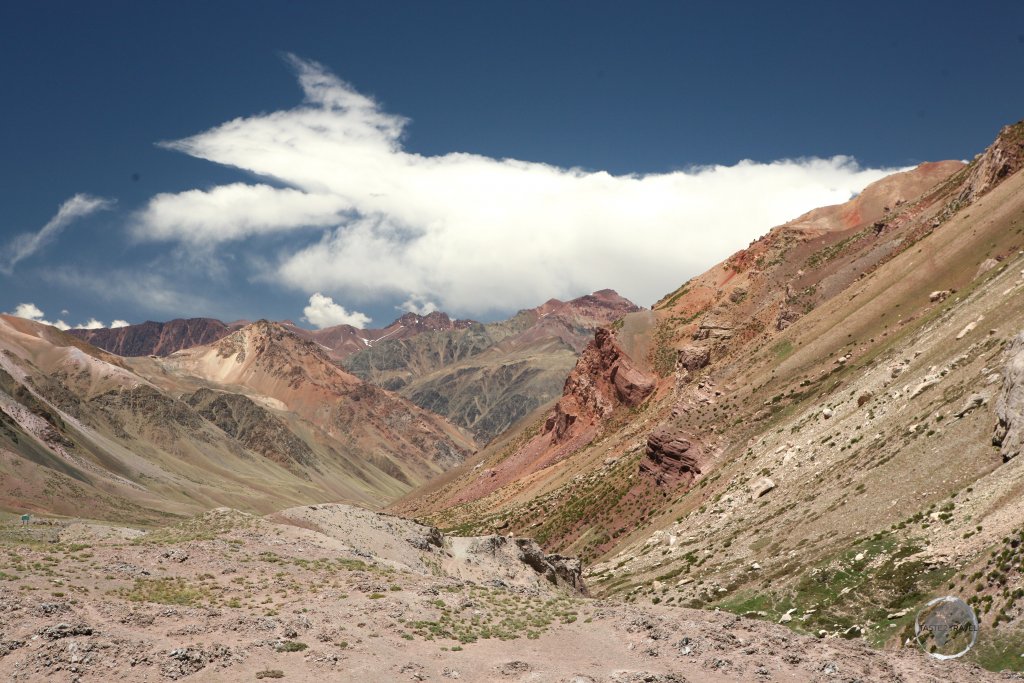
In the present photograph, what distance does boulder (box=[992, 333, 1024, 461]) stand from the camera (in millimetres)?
30453

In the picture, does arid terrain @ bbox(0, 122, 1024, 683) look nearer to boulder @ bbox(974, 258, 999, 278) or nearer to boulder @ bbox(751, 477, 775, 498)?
boulder @ bbox(751, 477, 775, 498)

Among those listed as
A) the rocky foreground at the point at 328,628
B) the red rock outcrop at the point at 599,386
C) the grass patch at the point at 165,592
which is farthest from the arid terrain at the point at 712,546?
the red rock outcrop at the point at 599,386

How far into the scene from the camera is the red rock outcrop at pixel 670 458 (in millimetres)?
58750

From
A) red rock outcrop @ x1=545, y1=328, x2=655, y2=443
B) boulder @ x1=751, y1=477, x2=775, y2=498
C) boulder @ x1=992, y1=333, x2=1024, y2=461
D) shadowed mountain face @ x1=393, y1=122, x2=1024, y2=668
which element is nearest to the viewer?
shadowed mountain face @ x1=393, y1=122, x2=1024, y2=668

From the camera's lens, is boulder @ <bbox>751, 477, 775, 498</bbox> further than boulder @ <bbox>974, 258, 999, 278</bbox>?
No

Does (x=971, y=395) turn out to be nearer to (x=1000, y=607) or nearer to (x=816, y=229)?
(x=1000, y=607)

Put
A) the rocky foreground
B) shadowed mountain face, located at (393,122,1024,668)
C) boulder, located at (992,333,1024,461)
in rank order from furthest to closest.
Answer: boulder, located at (992,333,1024,461)
shadowed mountain face, located at (393,122,1024,668)
the rocky foreground

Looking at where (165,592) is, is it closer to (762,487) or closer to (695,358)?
(762,487)

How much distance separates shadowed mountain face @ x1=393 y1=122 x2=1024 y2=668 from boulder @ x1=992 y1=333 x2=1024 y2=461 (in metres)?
0.13

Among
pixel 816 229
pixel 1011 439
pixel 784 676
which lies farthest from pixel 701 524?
pixel 816 229

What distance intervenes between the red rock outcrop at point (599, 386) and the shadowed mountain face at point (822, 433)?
319 millimetres

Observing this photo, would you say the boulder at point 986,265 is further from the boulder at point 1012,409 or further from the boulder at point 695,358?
the boulder at point 695,358

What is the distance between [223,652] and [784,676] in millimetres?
14437

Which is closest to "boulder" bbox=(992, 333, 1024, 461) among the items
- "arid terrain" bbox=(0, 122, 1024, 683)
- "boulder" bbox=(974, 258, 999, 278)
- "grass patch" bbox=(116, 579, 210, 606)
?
"arid terrain" bbox=(0, 122, 1024, 683)
